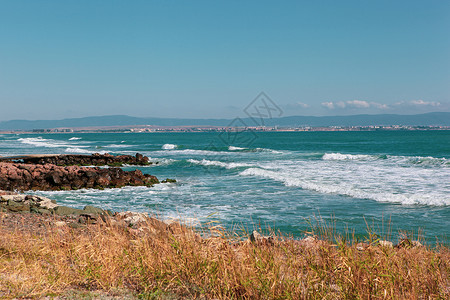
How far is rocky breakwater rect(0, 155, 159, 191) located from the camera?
69.9 ft

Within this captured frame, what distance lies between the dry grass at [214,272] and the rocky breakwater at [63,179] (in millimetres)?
16900

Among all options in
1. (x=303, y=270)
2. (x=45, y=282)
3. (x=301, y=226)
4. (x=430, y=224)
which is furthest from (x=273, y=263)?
(x=430, y=224)

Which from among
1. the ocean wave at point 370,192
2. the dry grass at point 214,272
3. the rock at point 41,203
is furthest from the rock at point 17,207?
the ocean wave at point 370,192

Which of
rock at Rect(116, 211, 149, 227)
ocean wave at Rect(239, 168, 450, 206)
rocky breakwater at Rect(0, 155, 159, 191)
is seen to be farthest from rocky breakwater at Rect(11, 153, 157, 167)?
rock at Rect(116, 211, 149, 227)

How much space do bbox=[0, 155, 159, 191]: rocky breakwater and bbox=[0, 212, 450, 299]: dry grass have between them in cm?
1690

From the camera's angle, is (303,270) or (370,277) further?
(303,270)

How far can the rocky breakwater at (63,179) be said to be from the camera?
21.3m

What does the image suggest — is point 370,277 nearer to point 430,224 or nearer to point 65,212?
point 430,224

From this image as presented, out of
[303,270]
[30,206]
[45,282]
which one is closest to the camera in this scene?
[45,282]

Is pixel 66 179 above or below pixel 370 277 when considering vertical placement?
below

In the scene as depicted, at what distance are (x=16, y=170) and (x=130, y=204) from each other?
11.2m

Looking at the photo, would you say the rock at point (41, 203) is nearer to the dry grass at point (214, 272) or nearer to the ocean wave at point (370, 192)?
the dry grass at point (214, 272)

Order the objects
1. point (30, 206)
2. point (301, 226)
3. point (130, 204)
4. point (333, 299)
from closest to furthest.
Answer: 1. point (333, 299)
2. point (301, 226)
3. point (30, 206)
4. point (130, 204)

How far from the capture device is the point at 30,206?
40.1 feet
